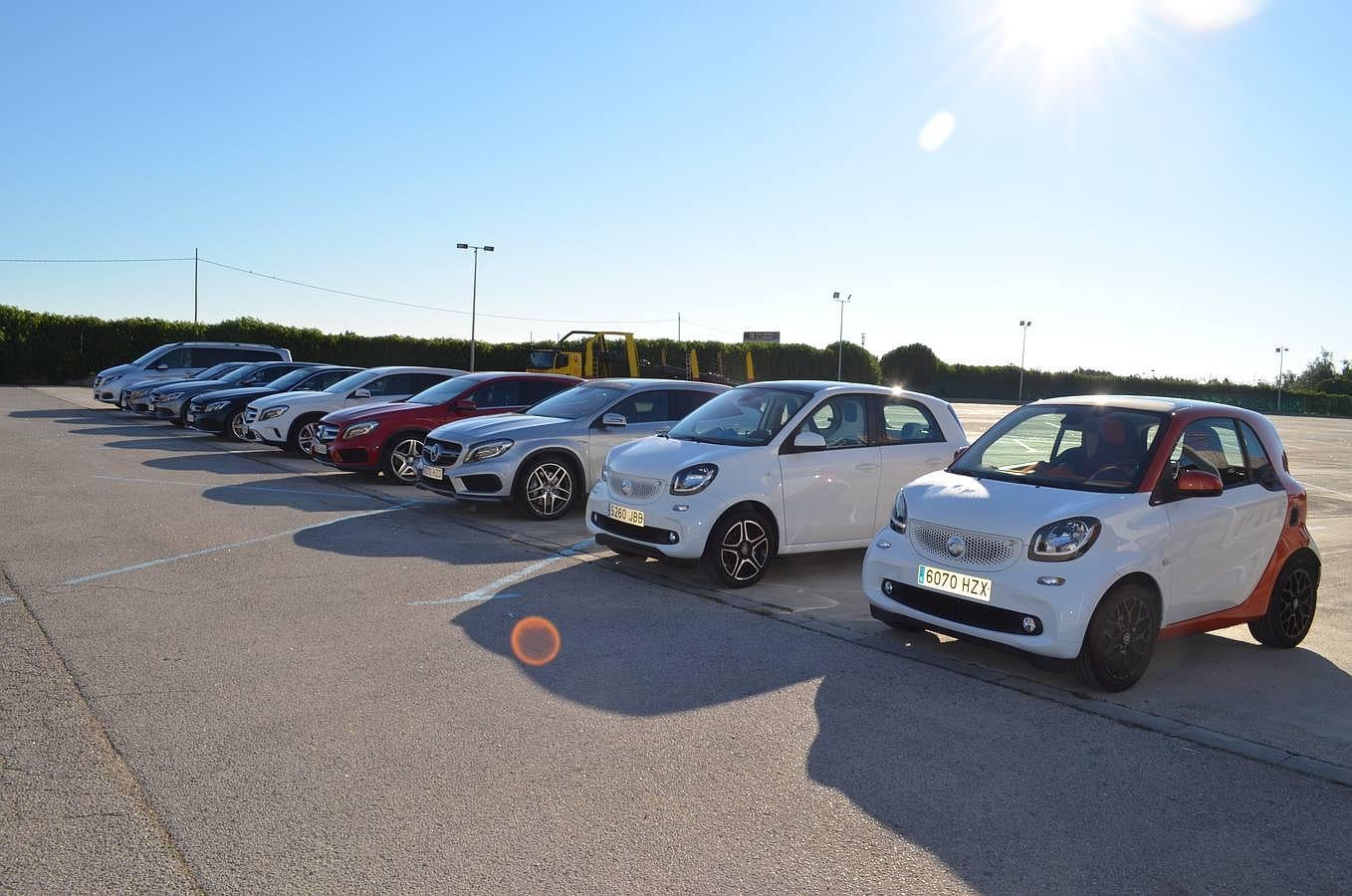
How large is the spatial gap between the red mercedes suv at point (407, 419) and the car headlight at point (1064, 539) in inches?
338

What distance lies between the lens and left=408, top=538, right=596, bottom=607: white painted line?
22.7 feet

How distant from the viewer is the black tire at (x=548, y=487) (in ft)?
34.9

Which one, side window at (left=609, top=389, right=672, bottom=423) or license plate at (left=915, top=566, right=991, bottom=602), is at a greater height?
side window at (left=609, top=389, right=672, bottom=423)

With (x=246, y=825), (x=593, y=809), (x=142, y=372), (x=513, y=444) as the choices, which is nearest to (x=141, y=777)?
(x=246, y=825)

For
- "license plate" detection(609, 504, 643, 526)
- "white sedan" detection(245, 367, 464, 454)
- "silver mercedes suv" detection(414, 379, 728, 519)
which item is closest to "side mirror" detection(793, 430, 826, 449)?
"license plate" detection(609, 504, 643, 526)

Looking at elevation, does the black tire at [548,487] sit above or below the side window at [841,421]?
below

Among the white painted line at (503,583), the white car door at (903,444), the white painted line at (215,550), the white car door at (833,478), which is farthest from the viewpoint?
the white car door at (903,444)

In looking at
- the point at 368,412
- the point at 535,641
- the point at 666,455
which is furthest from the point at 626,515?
the point at 368,412

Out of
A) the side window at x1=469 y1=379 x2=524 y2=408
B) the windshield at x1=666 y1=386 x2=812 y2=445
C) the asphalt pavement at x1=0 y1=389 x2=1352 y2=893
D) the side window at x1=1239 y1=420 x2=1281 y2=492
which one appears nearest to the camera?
the asphalt pavement at x1=0 y1=389 x2=1352 y2=893

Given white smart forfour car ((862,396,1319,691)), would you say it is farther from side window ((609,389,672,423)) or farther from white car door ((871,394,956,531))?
side window ((609,389,672,423))

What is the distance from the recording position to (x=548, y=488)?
35.4 feet

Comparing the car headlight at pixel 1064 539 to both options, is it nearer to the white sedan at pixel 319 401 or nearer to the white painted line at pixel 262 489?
the white painted line at pixel 262 489

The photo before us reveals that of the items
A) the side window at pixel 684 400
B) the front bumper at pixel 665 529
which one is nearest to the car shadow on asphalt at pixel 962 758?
the front bumper at pixel 665 529

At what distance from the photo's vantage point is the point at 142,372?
25234 mm
